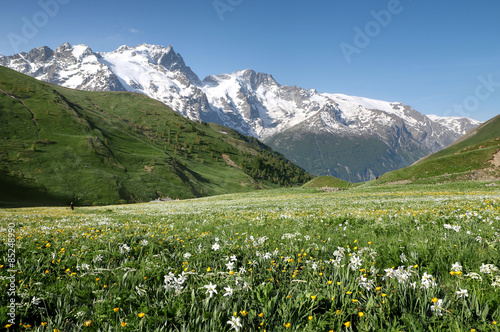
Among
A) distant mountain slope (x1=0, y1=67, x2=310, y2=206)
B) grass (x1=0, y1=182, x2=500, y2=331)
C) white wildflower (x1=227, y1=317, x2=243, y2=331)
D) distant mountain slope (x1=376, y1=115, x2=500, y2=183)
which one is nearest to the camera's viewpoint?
white wildflower (x1=227, y1=317, x2=243, y2=331)

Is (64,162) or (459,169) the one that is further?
(64,162)

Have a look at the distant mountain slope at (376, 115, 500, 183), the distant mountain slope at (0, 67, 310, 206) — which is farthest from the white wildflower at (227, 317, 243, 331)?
the distant mountain slope at (0, 67, 310, 206)

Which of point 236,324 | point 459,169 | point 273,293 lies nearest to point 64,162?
point 273,293

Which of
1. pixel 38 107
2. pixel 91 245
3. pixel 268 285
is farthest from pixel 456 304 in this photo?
pixel 38 107

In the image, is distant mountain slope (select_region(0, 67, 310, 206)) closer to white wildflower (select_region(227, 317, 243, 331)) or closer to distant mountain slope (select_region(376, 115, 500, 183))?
distant mountain slope (select_region(376, 115, 500, 183))

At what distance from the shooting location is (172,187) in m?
115

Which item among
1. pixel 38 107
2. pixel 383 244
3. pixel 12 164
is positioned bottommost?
pixel 383 244

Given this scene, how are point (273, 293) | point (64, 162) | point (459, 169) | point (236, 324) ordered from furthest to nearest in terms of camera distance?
point (64, 162)
point (459, 169)
point (273, 293)
point (236, 324)

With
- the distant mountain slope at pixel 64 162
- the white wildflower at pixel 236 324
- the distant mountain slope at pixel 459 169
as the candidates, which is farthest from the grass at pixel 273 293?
the distant mountain slope at pixel 64 162

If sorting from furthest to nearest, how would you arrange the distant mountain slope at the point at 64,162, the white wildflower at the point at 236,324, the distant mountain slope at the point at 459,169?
the distant mountain slope at the point at 64,162
the distant mountain slope at the point at 459,169
the white wildflower at the point at 236,324

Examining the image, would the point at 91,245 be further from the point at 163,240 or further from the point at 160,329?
the point at 160,329

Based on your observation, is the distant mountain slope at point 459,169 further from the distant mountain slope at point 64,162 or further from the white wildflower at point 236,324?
the distant mountain slope at point 64,162

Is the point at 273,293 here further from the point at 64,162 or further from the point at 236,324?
the point at 64,162

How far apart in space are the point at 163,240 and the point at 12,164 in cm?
11214
